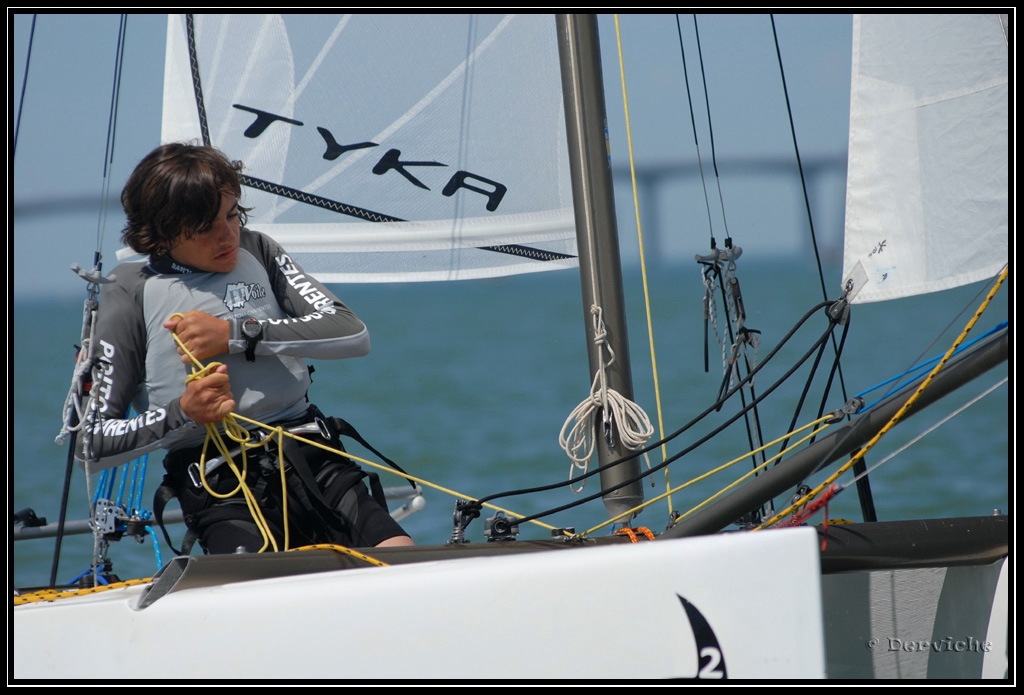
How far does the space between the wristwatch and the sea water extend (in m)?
0.42

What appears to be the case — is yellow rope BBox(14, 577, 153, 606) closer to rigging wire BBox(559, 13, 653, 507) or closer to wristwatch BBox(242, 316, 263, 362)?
wristwatch BBox(242, 316, 263, 362)

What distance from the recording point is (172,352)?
1668 millimetres

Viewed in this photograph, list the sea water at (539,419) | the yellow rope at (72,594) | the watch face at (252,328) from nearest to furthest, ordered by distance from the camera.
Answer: the yellow rope at (72,594) < the watch face at (252,328) < the sea water at (539,419)

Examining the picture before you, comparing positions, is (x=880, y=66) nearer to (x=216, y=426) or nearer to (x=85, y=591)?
(x=216, y=426)

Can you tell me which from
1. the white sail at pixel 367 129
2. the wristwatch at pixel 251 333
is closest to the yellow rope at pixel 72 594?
the wristwatch at pixel 251 333

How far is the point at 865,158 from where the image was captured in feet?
5.37

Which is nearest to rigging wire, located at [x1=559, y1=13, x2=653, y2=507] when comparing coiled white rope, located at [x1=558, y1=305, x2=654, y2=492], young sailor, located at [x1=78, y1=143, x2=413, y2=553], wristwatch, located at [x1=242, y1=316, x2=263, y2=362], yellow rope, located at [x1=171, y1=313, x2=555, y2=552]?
coiled white rope, located at [x1=558, y1=305, x2=654, y2=492]

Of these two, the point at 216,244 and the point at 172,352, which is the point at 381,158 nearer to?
the point at 216,244

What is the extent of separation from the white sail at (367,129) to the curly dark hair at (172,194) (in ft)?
2.14

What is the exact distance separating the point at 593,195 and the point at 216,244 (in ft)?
2.20

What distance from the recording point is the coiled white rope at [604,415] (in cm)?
187

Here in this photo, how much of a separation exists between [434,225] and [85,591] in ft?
3.62

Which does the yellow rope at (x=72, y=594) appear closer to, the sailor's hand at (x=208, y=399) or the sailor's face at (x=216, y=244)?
the sailor's hand at (x=208, y=399)

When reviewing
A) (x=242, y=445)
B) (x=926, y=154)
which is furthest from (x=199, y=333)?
(x=926, y=154)
